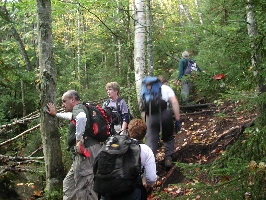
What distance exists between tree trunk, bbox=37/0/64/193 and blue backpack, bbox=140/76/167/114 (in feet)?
5.73

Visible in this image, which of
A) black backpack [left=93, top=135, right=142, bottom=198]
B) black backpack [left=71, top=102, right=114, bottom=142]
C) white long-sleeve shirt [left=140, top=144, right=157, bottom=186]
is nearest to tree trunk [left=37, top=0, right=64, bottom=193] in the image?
black backpack [left=71, top=102, right=114, bottom=142]

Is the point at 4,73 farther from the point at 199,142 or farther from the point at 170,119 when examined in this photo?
the point at 199,142

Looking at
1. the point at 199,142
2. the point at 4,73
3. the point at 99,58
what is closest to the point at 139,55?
the point at 199,142

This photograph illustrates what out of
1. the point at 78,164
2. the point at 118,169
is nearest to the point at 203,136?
the point at 78,164

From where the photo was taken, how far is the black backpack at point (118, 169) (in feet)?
10.4

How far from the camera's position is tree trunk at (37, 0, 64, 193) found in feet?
18.1

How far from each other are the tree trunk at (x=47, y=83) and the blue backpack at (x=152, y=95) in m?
1.75

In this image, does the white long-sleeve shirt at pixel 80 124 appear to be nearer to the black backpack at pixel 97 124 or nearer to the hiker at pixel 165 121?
the black backpack at pixel 97 124

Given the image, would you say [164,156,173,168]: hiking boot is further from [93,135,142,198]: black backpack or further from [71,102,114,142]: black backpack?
[93,135,142,198]: black backpack

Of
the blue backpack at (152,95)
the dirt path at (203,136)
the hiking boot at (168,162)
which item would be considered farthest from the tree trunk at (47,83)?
the hiking boot at (168,162)

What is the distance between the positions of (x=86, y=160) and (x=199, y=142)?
3.16m

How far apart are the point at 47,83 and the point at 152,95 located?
199 cm

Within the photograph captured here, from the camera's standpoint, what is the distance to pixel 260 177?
2262 millimetres

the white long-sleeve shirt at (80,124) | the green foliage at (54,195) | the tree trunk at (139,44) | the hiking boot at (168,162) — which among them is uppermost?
the tree trunk at (139,44)
